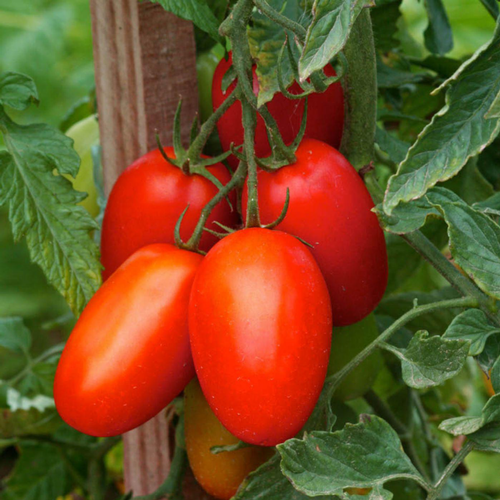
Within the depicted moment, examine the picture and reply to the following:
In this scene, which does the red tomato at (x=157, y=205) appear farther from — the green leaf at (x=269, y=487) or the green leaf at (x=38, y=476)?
the green leaf at (x=38, y=476)

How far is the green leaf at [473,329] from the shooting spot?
432 millimetres

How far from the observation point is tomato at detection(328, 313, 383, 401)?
586mm

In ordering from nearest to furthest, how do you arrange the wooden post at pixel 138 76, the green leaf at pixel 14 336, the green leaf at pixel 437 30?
the wooden post at pixel 138 76 → the green leaf at pixel 437 30 → the green leaf at pixel 14 336

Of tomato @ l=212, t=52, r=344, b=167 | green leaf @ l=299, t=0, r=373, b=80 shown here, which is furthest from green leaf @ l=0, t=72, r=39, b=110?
green leaf @ l=299, t=0, r=373, b=80

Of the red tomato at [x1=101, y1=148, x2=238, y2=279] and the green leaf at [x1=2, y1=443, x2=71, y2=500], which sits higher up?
the red tomato at [x1=101, y1=148, x2=238, y2=279]

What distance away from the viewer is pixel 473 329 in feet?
1.44

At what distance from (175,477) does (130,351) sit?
223mm

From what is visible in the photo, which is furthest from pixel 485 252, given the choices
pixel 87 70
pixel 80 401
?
pixel 87 70

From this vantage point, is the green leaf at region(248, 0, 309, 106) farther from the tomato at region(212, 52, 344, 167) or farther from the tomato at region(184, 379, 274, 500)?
the tomato at region(184, 379, 274, 500)

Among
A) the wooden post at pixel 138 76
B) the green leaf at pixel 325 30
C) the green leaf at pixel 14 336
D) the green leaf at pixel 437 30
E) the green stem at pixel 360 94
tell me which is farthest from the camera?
the green leaf at pixel 14 336

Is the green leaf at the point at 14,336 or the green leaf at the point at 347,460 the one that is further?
the green leaf at the point at 14,336

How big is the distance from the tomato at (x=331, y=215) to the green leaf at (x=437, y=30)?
0.99 ft

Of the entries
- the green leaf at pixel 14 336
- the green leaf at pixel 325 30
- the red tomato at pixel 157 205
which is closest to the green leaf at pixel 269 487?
the red tomato at pixel 157 205

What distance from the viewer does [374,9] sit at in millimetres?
678
